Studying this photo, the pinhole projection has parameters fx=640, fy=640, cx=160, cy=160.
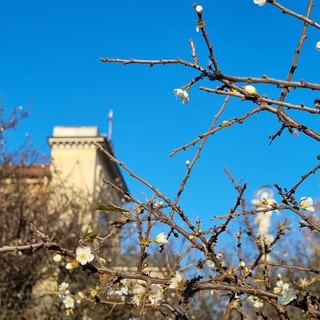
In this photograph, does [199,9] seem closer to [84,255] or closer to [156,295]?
[84,255]

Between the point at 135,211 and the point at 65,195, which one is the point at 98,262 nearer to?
the point at 135,211

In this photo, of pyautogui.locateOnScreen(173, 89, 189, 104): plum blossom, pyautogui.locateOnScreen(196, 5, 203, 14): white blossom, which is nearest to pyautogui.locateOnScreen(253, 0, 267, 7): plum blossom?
pyautogui.locateOnScreen(196, 5, 203, 14): white blossom

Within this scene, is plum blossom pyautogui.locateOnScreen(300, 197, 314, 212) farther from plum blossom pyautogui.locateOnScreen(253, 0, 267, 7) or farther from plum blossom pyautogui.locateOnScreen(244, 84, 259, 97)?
plum blossom pyautogui.locateOnScreen(253, 0, 267, 7)

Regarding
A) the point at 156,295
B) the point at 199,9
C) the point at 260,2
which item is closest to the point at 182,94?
the point at 199,9

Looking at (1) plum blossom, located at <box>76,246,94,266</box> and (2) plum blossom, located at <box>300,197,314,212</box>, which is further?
(2) plum blossom, located at <box>300,197,314,212</box>

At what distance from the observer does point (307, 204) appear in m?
3.26

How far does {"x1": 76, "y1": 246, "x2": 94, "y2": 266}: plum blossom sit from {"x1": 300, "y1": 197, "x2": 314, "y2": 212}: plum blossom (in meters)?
1.10

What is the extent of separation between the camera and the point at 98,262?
3.26m

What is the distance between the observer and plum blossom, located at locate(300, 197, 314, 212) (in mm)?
3242

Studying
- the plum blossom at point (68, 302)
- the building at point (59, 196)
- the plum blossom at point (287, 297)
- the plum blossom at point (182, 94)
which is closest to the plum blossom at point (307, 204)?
the plum blossom at point (287, 297)

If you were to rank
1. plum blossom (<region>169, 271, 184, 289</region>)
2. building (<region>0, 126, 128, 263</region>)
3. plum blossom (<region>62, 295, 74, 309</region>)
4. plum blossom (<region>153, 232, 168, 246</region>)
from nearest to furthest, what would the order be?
plum blossom (<region>169, 271, 184, 289</region>) → plum blossom (<region>153, 232, 168, 246</region>) → plum blossom (<region>62, 295, 74, 309</region>) → building (<region>0, 126, 128, 263</region>)

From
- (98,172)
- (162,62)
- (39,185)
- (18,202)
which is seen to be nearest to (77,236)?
(18,202)

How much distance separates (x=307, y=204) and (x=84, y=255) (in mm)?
1153

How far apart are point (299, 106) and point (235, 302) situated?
1.87 m
